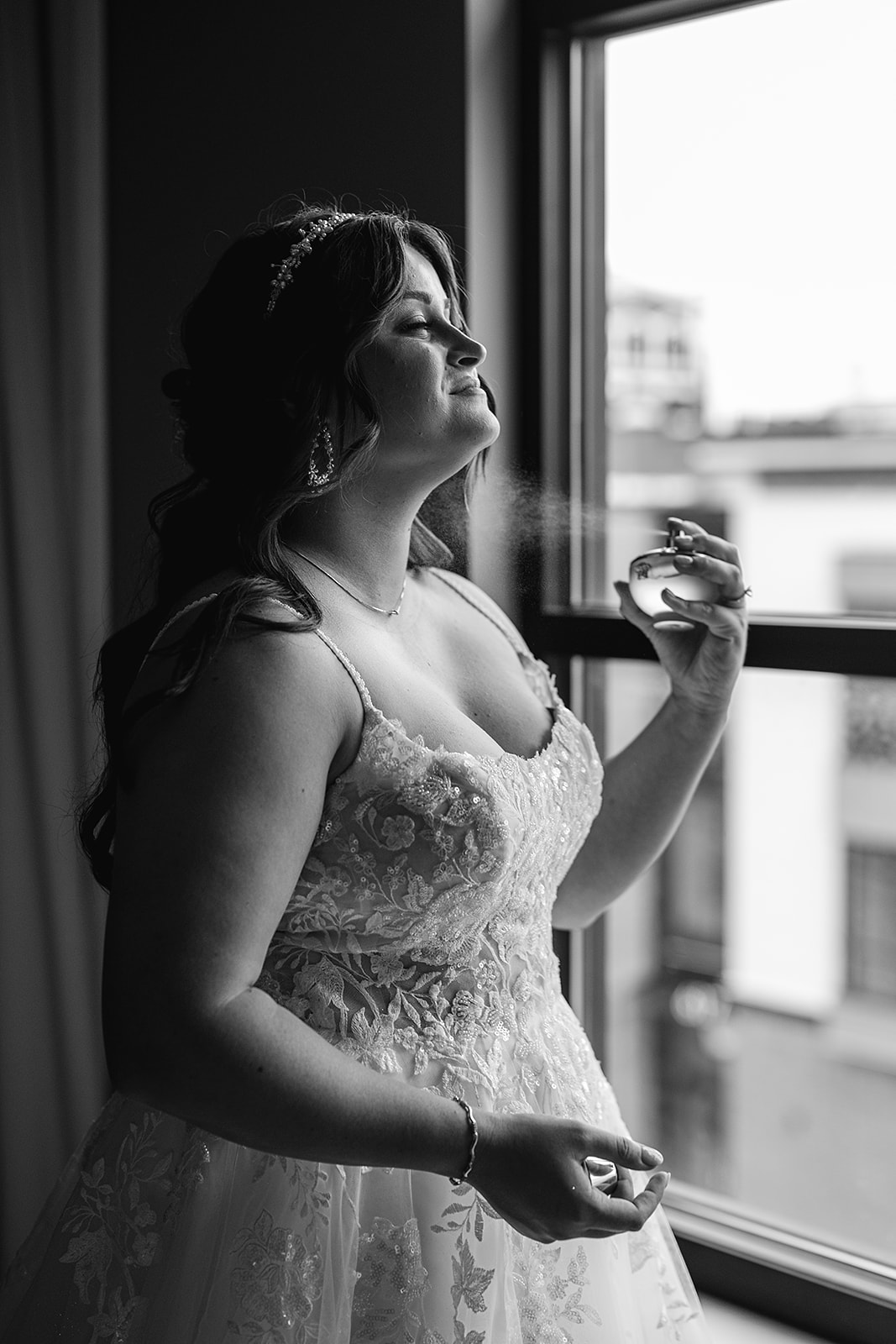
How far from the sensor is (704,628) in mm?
1293

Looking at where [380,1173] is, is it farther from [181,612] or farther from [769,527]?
[769,527]

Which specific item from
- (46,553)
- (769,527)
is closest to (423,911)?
(769,527)

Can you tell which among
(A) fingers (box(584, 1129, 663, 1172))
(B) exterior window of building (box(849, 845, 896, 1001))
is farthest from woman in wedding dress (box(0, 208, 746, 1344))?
(B) exterior window of building (box(849, 845, 896, 1001))

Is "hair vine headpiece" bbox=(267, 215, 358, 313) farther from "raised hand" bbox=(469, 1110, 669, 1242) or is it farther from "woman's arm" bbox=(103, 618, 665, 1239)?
"raised hand" bbox=(469, 1110, 669, 1242)

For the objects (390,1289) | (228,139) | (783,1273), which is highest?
(228,139)

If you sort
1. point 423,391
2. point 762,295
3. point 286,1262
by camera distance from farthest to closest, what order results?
point 762,295 → point 423,391 → point 286,1262

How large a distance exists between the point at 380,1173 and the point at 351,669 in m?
0.42

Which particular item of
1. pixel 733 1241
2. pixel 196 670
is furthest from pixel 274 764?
pixel 733 1241

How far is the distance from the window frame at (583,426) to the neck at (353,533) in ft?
1.20

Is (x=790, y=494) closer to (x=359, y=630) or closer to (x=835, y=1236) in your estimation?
(x=359, y=630)

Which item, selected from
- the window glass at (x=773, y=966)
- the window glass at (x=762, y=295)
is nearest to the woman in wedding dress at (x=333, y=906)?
the window glass at (x=762, y=295)

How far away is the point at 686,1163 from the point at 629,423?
968 mm

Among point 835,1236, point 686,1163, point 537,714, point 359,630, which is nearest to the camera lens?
point 359,630

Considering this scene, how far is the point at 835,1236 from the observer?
150 centimetres
